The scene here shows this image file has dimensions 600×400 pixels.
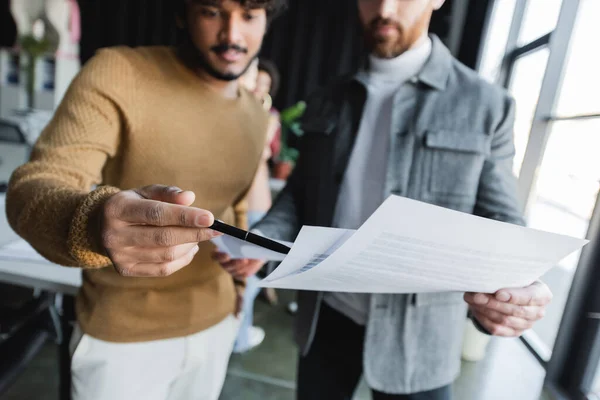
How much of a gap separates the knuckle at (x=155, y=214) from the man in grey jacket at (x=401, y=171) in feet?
1.31

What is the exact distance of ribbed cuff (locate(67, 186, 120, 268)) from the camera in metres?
0.47

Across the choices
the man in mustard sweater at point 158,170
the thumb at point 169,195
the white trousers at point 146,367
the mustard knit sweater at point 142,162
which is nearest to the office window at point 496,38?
the man in mustard sweater at point 158,170

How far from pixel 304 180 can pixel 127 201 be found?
60 cm

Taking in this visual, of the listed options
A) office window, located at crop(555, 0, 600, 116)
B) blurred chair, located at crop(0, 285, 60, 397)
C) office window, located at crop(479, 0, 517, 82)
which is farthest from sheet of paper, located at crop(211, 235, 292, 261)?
office window, located at crop(479, 0, 517, 82)

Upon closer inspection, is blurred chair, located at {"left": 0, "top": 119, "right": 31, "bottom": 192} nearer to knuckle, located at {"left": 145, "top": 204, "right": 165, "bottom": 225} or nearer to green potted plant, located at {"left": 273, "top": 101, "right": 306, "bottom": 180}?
green potted plant, located at {"left": 273, "top": 101, "right": 306, "bottom": 180}

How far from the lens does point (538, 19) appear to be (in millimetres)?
1767

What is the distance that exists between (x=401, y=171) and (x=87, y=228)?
579mm

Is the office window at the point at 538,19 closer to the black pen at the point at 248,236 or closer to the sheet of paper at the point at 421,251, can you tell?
the sheet of paper at the point at 421,251

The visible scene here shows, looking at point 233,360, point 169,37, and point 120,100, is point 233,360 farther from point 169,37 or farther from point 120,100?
point 169,37

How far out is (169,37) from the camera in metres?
4.69

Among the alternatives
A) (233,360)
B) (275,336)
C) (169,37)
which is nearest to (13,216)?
(233,360)

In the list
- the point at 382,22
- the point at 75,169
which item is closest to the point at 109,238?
the point at 75,169

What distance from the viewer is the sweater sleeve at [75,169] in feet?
1.62

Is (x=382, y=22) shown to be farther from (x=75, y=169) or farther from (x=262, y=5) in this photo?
(x=75, y=169)
